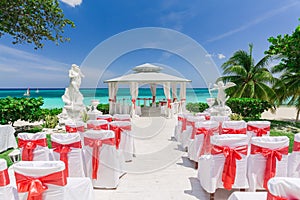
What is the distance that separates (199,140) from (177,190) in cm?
113

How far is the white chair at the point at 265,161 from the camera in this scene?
2400mm

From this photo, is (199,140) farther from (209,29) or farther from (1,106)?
(209,29)

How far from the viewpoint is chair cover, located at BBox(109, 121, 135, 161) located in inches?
155

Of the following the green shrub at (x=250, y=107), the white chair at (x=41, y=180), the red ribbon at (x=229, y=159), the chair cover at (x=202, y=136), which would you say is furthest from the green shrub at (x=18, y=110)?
the green shrub at (x=250, y=107)

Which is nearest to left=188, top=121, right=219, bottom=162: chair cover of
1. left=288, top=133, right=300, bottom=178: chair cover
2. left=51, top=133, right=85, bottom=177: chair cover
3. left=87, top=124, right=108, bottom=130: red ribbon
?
left=288, top=133, right=300, bottom=178: chair cover

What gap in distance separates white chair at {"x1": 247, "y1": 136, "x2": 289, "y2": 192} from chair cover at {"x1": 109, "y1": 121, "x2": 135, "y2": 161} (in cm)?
239

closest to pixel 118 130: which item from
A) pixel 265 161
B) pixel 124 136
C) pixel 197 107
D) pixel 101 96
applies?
pixel 124 136

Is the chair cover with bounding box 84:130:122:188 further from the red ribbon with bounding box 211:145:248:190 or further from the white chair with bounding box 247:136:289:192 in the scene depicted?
the white chair with bounding box 247:136:289:192

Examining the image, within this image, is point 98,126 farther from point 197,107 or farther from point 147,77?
point 197,107

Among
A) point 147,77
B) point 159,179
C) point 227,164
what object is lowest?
point 159,179

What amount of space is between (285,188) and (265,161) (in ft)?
4.60

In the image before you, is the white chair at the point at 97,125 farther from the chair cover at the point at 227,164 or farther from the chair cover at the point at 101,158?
the chair cover at the point at 227,164

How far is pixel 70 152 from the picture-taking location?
8.79ft

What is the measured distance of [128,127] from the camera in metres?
4.06
